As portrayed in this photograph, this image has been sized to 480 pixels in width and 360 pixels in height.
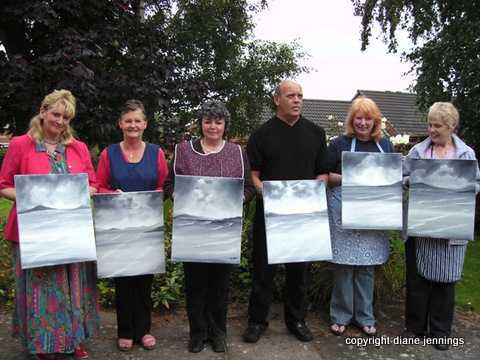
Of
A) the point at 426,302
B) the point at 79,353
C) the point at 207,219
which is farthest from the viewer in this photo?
the point at 426,302

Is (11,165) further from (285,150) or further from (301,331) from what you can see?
(301,331)

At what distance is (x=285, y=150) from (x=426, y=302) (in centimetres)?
172

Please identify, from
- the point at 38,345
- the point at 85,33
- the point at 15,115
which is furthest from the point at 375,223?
the point at 15,115

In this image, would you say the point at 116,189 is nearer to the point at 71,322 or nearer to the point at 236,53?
the point at 71,322

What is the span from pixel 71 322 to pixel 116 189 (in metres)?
0.96

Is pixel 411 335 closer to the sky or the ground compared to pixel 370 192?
closer to the ground

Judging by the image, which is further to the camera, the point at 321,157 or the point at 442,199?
the point at 321,157

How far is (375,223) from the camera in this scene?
3.59 m

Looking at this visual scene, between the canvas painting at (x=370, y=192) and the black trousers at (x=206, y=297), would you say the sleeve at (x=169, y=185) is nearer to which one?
the black trousers at (x=206, y=297)

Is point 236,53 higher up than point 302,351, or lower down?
higher up

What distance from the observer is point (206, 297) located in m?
3.59

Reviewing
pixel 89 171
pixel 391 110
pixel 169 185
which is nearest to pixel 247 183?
pixel 169 185

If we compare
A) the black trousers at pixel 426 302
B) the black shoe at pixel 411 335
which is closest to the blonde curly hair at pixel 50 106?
the black trousers at pixel 426 302

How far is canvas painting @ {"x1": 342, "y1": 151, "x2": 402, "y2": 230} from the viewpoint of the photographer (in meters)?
3.58
